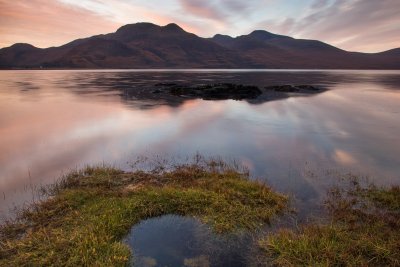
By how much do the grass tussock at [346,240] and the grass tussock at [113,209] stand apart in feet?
4.45

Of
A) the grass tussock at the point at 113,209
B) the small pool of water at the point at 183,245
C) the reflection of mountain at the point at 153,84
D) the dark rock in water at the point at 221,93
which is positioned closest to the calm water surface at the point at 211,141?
the grass tussock at the point at 113,209

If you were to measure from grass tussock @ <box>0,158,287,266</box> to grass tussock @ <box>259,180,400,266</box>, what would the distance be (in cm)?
135

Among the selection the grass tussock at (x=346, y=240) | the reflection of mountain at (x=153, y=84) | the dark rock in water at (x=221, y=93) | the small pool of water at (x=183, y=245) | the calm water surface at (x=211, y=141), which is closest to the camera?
the grass tussock at (x=346, y=240)

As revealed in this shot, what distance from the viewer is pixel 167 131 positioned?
2253cm

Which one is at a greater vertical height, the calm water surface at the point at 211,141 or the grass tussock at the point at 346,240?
the grass tussock at the point at 346,240

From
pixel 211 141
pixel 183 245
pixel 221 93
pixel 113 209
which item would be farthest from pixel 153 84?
pixel 183 245

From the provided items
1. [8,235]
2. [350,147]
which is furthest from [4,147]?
[350,147]

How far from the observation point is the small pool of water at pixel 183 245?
292 inches

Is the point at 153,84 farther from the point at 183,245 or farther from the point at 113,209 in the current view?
the point at 183,245

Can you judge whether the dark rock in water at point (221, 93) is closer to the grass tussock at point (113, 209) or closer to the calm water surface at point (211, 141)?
the calm water surface at point (211, 141)

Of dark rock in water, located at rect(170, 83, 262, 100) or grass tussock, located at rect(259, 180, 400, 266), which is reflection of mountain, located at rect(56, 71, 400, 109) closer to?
dark rock in water, located at rect(170, 83, 262, 100)

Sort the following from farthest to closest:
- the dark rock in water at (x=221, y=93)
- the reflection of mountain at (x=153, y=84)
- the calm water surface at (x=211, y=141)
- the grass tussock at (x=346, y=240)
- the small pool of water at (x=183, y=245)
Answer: the dark rock in water at (x=221, y=93)
the reflection of mountain at (x=153, y=84)
the calm water surface at (x=211, y=141)
the small pool of water at (x=183, y=245)
the grass tussock at (x=346, y=240)

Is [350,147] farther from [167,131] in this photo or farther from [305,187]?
[167,131]

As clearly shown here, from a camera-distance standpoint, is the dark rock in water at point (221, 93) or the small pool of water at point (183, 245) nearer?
the small pool of water at point (183, 245)
